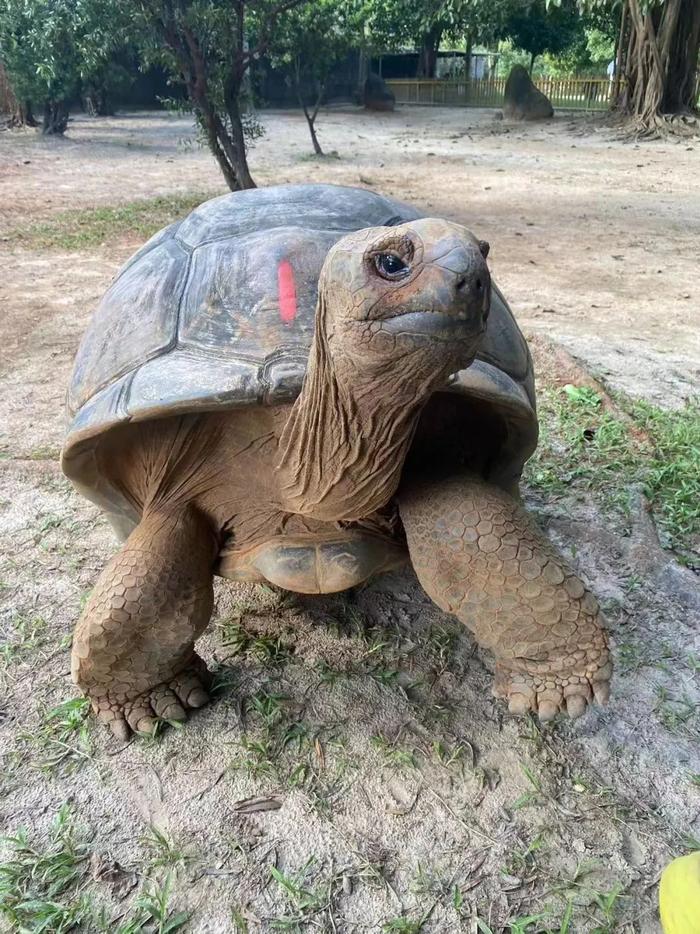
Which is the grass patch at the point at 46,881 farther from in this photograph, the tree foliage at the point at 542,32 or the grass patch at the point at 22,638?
the tree foliage at the point at 542,32

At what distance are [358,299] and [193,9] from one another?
6.84 meters

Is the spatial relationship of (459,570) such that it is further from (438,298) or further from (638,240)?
(638,240)

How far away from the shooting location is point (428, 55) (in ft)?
90.8

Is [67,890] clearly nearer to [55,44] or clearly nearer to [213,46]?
[213,46]

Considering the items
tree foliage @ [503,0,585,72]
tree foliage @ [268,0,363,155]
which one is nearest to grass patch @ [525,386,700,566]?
tree foliage @ [268,0,363,155]

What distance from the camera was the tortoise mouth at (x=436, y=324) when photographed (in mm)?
1199

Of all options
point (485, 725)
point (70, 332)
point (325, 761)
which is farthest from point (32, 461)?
point (485, 725)

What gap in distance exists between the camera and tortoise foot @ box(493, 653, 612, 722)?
172cm

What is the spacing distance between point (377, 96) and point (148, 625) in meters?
23.4

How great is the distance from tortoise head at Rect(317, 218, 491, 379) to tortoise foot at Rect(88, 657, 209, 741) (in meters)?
1.11

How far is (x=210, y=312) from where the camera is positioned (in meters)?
1.81

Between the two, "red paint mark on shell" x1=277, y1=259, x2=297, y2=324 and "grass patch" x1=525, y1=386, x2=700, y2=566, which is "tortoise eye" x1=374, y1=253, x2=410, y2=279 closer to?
"red paint mark on shell" x1=277, y1=259, x2=297, y2=324

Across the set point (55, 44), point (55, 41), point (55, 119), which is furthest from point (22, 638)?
point (55, 119)

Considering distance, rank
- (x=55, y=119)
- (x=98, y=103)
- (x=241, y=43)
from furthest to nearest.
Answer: (x=98, y=103)
(x=55, y=119)
(x=241, y=43)
